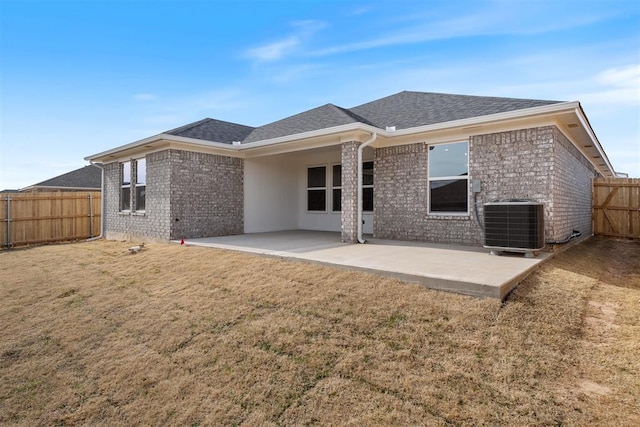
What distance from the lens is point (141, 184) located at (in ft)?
35.0

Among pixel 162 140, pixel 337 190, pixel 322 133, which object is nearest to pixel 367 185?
pixel 337 190

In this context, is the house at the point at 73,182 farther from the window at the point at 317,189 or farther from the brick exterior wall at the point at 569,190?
the brick exterior wall at the point at 569,190

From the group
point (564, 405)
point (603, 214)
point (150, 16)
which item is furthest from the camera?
point (603, 214)

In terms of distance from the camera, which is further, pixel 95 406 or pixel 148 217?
pixel 148 217

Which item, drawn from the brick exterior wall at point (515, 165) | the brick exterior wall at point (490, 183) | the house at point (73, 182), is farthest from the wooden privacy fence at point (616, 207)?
the house at point (73, 182)

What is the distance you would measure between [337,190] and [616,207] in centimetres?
970

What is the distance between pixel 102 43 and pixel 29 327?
8.60 metres

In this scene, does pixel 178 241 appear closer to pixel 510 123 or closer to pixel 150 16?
pixel 150 16

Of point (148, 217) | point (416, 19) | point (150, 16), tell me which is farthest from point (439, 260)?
point (150, 16)

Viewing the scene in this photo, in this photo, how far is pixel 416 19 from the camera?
26.1 feet

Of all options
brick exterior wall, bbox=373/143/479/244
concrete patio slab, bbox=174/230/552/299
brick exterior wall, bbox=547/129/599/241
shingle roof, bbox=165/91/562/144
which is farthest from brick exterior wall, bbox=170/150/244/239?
brick exterior wall, bbox=547/129/599/241

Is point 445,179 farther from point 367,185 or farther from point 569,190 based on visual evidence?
Result: point 569,190

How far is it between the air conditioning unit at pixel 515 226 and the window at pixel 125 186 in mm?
10969

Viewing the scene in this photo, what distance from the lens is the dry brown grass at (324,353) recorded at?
8.44 ft
